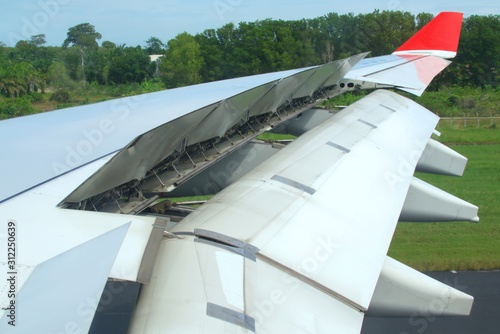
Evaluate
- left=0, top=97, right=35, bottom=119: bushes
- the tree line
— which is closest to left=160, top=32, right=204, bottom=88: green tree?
the tree line

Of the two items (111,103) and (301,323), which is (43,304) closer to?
(301,323)

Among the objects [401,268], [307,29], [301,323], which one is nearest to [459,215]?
[401,268]

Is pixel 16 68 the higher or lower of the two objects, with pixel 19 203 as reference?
lower

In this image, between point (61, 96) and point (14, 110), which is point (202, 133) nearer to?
point (14, 110)

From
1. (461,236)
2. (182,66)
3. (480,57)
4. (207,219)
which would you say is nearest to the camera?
(207,219)

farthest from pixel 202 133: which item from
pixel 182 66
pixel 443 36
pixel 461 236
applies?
pixel 182 66

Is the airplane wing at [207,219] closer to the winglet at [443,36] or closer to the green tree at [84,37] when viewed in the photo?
the winglet at [443,36]
